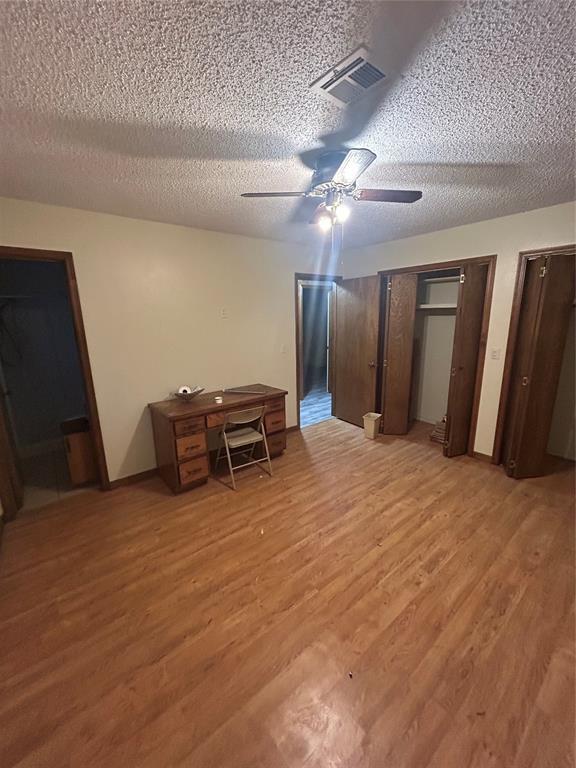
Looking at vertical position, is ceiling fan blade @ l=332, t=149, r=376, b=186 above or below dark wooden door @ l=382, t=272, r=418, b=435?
above

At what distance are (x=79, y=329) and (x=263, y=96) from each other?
221 centimetres

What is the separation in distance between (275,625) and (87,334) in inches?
101

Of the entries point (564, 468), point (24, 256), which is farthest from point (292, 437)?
point (24, 256)

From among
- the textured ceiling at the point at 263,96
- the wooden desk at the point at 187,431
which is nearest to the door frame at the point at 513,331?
the textured ceiling at the point at 263,96

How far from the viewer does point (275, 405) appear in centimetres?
323

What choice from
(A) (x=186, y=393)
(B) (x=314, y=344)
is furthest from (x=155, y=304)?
(B) (x=314, y=344)

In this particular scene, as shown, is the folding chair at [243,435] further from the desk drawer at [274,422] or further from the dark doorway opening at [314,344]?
the dark doorway opening at [314,344]

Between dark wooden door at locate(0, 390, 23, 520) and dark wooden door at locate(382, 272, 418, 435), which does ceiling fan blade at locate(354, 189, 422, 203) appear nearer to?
dark wooden door at locate(382, 272, 418, 435)

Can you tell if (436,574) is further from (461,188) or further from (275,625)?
(461,188)

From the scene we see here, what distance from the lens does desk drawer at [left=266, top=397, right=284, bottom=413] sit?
3.19 meters

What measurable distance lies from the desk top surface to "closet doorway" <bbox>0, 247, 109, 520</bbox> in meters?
0.64

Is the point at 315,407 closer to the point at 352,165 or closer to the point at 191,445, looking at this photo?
the point at 191,445

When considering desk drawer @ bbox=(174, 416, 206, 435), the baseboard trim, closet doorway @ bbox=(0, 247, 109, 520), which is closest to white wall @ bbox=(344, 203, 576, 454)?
desk drawer @ bbox=(174, 416, 206, 435)

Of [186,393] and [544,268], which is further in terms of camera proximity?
[186,393]
